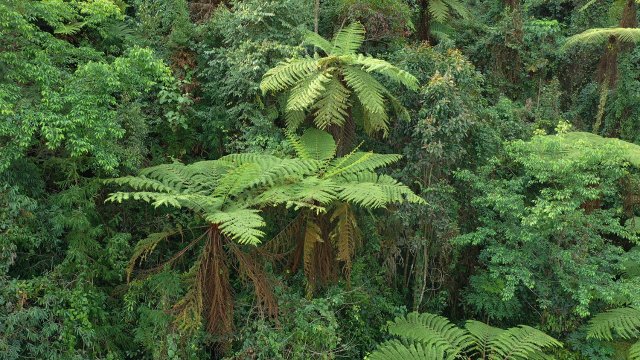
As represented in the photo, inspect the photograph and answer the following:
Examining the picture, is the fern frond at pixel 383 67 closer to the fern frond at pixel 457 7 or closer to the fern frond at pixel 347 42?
the fern frond at pixel 347 42

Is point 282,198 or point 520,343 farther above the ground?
point 282,198

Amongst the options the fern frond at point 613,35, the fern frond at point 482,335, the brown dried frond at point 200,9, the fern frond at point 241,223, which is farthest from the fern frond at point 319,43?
the fern frond at point 613,35

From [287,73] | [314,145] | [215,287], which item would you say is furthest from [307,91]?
[215,287]

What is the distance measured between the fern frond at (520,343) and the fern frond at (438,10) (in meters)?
5.19

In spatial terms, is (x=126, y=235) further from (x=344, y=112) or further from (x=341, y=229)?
(x=344, y=112)

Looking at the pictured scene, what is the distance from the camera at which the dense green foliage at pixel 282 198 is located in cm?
443

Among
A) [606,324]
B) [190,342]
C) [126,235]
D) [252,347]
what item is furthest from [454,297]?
[126,235]

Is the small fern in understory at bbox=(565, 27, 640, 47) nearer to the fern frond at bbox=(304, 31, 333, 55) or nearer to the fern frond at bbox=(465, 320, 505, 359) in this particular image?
the fern frond at bbox=(304, 31, 333, 55)

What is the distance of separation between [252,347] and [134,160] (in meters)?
2.09

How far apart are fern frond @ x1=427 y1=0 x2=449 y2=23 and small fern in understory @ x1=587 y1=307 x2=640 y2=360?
16.7ft

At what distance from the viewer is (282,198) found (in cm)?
440

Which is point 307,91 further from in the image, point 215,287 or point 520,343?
point 520,343

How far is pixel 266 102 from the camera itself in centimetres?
606

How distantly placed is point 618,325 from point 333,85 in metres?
4.35
